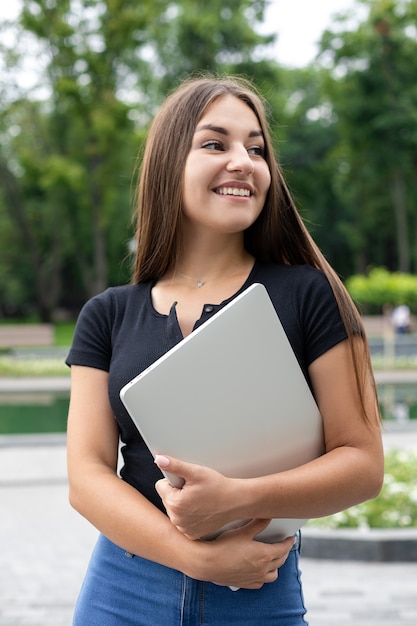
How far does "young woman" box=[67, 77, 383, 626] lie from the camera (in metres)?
1.37

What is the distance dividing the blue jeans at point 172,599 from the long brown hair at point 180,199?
1.90ft

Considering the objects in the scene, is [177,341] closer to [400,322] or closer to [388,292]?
[400,322]

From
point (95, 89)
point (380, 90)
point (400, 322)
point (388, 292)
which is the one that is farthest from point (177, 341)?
point (380, 90)

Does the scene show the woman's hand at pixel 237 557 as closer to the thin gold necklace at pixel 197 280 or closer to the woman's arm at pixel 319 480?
the woman's arm at pixel 319 480

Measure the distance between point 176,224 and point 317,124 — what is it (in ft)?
121

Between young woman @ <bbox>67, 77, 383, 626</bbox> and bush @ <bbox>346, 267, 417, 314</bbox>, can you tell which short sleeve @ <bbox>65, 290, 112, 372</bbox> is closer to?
young woman @ <bbox>67, 77, 383, 626</bbox>

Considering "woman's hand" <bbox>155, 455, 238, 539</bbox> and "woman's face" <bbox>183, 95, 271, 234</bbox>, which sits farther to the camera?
"woman's face" <bbox>183, 95, 271, 234</bbox>

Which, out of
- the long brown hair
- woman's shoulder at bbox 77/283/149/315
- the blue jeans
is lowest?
the blue jeans

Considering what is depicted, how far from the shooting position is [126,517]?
1447mm

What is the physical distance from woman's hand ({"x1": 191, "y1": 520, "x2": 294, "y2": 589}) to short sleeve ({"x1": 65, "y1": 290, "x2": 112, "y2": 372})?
0.43 meters

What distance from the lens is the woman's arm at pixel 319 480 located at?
1.29m

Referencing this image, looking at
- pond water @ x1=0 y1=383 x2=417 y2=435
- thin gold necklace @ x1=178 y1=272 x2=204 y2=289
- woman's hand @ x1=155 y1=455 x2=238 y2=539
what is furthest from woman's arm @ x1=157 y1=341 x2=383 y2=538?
pond water @ x1=0 y1=383 x2=417 y2=435

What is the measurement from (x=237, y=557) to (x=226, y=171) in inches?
27.6

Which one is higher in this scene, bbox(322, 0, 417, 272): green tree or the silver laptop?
the silver laptop
